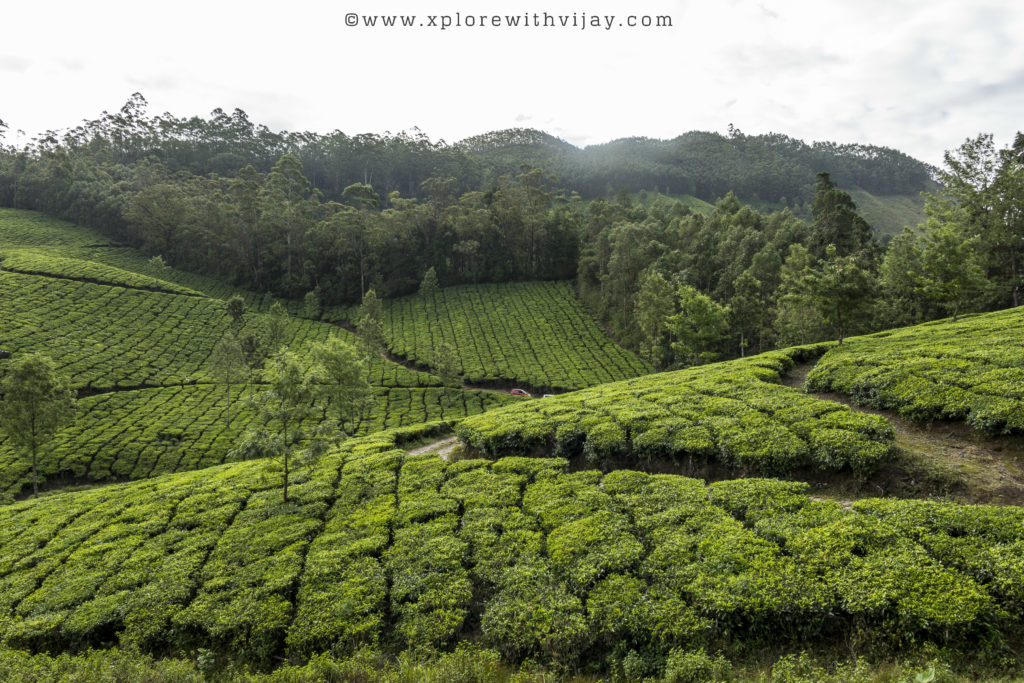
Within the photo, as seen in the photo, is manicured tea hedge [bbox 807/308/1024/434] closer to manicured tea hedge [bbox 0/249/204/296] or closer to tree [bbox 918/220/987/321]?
tree [bbox 918/220/987/321]

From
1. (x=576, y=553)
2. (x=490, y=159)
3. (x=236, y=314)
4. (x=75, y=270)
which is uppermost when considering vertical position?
(x=490, y=159)

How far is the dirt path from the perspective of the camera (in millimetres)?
20391

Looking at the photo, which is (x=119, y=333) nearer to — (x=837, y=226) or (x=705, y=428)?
(x=705, y=428)

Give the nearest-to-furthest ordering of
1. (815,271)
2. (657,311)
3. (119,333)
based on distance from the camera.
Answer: (815,271), (657,311), (119,333)

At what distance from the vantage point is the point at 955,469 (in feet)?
34.4

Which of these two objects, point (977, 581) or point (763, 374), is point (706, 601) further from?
point (763, 374)

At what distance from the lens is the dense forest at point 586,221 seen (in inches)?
1337

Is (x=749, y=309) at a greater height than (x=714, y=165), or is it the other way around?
(x=714, y=165)

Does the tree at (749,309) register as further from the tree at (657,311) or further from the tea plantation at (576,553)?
the tea plantation at (576,553)

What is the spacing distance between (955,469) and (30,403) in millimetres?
40419

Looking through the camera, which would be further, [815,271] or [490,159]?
[490,159]

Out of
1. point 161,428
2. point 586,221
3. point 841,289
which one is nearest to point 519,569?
point 841,289

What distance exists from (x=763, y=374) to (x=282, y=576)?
1934 centimetres

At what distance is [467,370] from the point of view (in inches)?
2019
